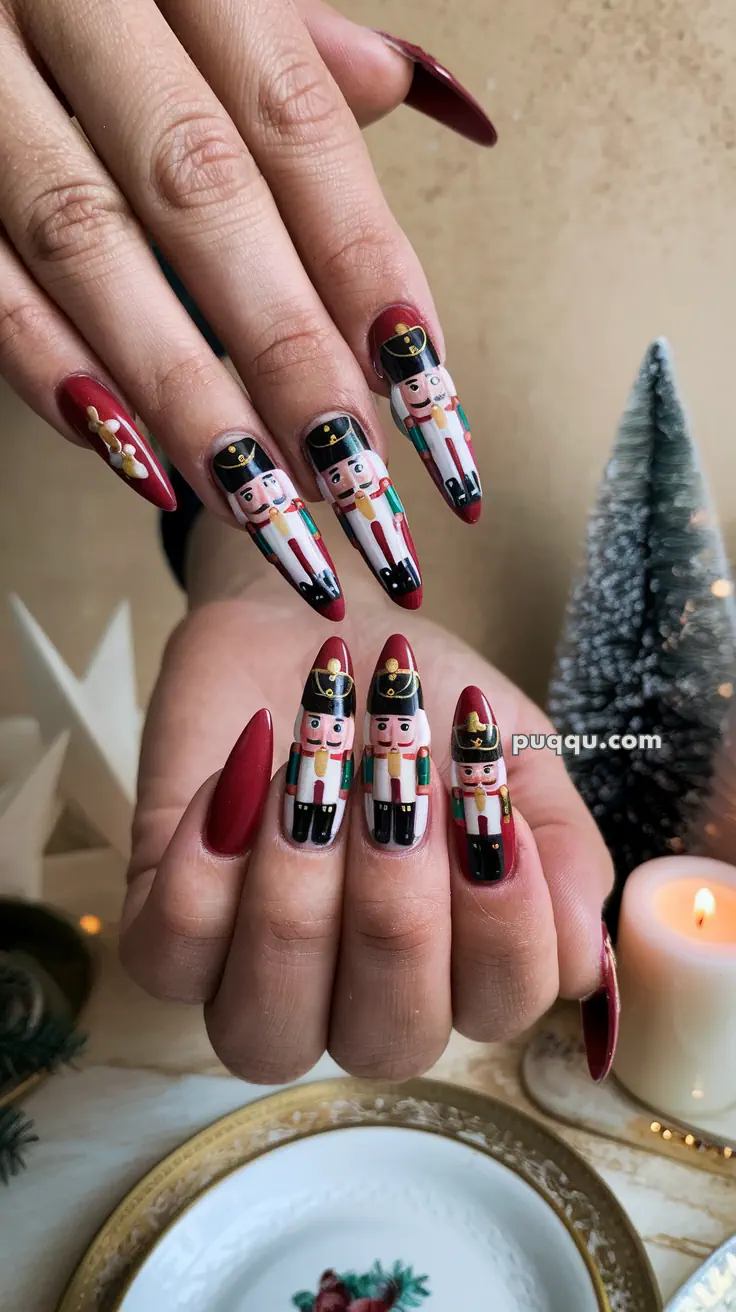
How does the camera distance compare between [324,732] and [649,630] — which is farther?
[649,630]

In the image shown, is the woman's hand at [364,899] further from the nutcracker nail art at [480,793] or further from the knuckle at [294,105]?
the knuckle at [294,105]

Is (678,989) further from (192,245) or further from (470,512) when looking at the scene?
(192,245)

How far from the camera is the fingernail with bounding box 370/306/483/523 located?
298 millimetres

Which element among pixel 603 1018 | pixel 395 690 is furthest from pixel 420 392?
pixel 603 1018

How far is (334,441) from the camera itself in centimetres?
29

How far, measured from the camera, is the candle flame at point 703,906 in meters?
0.42

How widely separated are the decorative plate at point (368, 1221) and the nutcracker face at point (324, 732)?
19 cm

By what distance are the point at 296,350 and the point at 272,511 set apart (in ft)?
0.17

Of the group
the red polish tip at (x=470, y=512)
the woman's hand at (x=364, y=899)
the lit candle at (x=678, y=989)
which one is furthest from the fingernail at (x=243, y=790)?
the lit candle at (x=678, y=989)

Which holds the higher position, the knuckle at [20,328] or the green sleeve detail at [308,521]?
the knuckle at [20,328]

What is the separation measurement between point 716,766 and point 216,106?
34 centimetres

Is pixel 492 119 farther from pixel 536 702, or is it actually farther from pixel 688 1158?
pixel 688 1158

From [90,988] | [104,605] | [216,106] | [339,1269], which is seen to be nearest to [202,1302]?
[339,1269]

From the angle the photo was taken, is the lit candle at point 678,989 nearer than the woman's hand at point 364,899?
No
